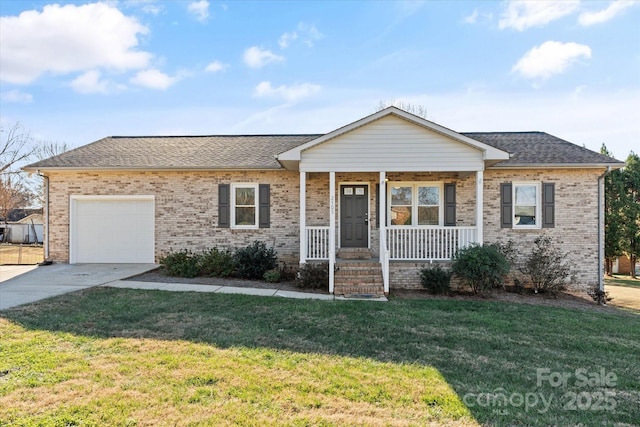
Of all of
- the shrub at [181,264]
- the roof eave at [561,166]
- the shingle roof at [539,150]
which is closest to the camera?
the shrub at [181,264]

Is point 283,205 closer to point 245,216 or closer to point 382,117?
point 245,216

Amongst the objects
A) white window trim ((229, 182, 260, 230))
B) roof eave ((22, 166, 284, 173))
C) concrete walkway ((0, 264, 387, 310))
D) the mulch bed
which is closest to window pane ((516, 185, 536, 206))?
the mulch bed

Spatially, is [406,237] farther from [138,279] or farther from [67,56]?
[67,56]

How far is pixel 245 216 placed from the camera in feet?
39.2

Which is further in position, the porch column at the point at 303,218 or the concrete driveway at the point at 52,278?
the porch column at the point at 303,218

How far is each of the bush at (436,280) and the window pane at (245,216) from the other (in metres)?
5.66

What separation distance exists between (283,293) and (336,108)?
12588mm

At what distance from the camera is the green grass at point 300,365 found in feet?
10.8

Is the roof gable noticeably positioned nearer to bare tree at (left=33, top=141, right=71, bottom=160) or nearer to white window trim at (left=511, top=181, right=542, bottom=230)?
white window trim at (left=511, top=181, right=542, bottom=230)

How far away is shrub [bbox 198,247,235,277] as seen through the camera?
1062 cm

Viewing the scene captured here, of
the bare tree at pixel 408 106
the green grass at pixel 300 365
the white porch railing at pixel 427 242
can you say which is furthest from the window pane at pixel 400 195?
the bare tree at pixel 408 106

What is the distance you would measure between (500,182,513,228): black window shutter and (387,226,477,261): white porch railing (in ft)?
4.95

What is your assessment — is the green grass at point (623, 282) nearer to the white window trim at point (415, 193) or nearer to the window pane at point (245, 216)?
the white window trim at point (415, 193)

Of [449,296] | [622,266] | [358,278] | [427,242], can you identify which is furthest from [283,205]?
[622,266]
